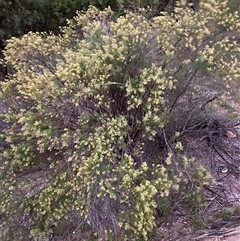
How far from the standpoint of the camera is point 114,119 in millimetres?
5656

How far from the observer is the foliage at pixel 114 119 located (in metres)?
5.53

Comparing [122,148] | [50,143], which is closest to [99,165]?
[122,148]

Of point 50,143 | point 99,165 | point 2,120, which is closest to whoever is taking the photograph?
point 99,165

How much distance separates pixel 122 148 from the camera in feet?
18.6

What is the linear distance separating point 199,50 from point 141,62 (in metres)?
0.83

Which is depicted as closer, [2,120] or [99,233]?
[99,233]

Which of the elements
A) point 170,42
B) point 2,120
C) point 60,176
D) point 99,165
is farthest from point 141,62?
point 2,120

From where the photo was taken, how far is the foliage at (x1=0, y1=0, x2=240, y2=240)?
5.53 m

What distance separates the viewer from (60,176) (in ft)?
19.3

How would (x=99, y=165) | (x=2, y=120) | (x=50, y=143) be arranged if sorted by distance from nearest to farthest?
1. (x=99, y=165)
2. (x=50, y=143)
3. (x=2, y=120)

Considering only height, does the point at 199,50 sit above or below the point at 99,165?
above

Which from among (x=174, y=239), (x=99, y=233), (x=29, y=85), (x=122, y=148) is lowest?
(x=174, y=239)

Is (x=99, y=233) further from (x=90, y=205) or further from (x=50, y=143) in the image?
(x=50, y=143)

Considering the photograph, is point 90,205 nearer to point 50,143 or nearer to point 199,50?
point 50,143
